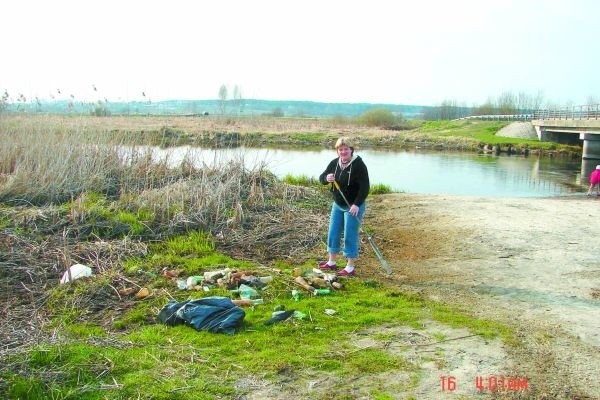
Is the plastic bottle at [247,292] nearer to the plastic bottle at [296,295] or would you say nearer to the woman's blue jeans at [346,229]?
the plastic bottle at [296,295]

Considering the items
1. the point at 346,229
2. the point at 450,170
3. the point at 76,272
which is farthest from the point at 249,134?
the point at 76,272

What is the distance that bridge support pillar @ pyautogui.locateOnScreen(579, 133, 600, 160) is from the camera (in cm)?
3291

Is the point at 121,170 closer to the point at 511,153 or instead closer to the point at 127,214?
the point at 127,214

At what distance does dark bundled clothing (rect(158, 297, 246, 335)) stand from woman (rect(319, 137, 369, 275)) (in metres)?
2.07

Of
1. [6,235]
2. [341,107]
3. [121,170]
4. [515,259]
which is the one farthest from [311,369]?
[341,107]

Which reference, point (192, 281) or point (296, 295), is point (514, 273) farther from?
point (192, 281)

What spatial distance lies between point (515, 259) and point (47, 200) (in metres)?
7.51

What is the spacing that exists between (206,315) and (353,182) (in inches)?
103

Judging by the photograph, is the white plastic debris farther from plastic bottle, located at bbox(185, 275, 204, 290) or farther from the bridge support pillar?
the bridge support pillar

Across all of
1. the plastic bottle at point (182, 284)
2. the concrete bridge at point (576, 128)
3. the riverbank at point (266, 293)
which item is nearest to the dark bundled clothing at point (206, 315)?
the riverbank at point (266, 293)

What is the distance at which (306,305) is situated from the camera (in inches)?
222

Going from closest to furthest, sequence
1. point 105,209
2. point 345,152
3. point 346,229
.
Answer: point 345,152
point 346,229
point 105,209

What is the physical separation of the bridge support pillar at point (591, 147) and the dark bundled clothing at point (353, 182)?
30.8 meters

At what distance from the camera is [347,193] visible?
678cm
